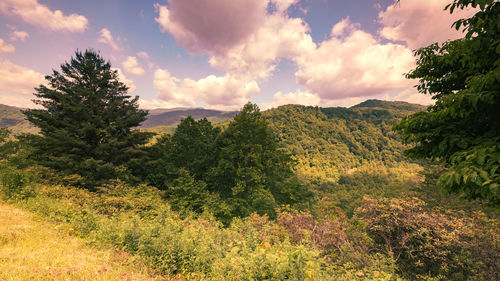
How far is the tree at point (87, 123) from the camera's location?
46.4ft

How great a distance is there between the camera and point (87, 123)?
1438 centimetres

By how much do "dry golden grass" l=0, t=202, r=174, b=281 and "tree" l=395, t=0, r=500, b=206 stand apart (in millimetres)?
7329

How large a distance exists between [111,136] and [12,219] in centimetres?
986

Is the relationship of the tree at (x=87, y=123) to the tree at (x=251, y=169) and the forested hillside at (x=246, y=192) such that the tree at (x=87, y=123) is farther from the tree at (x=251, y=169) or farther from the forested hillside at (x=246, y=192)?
the tree at (x=251, y=169)

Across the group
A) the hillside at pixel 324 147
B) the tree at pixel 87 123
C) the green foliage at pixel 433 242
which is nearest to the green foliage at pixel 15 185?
the tree at pixel 87 123

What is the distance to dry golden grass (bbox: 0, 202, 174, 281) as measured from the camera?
4023mm

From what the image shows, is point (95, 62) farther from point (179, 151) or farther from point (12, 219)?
point (12, 219)

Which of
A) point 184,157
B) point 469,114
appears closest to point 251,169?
point 184,157

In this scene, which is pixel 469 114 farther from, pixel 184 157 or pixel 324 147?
pixel 324 147

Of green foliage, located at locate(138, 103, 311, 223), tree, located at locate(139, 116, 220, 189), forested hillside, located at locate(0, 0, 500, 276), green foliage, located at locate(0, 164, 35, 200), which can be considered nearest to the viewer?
forested hillside, located at locate(0, 0, 500, 276)

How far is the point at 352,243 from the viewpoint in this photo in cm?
927

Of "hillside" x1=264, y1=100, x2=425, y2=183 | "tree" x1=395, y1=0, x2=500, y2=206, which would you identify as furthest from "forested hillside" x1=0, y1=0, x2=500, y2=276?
"hillside" x1=264, y1=100, x2=425, y2=183

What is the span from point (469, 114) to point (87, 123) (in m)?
20.8

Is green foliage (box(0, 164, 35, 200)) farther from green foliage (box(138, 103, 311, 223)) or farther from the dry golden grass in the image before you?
green foliage (box(138, 103, 311, 223))
